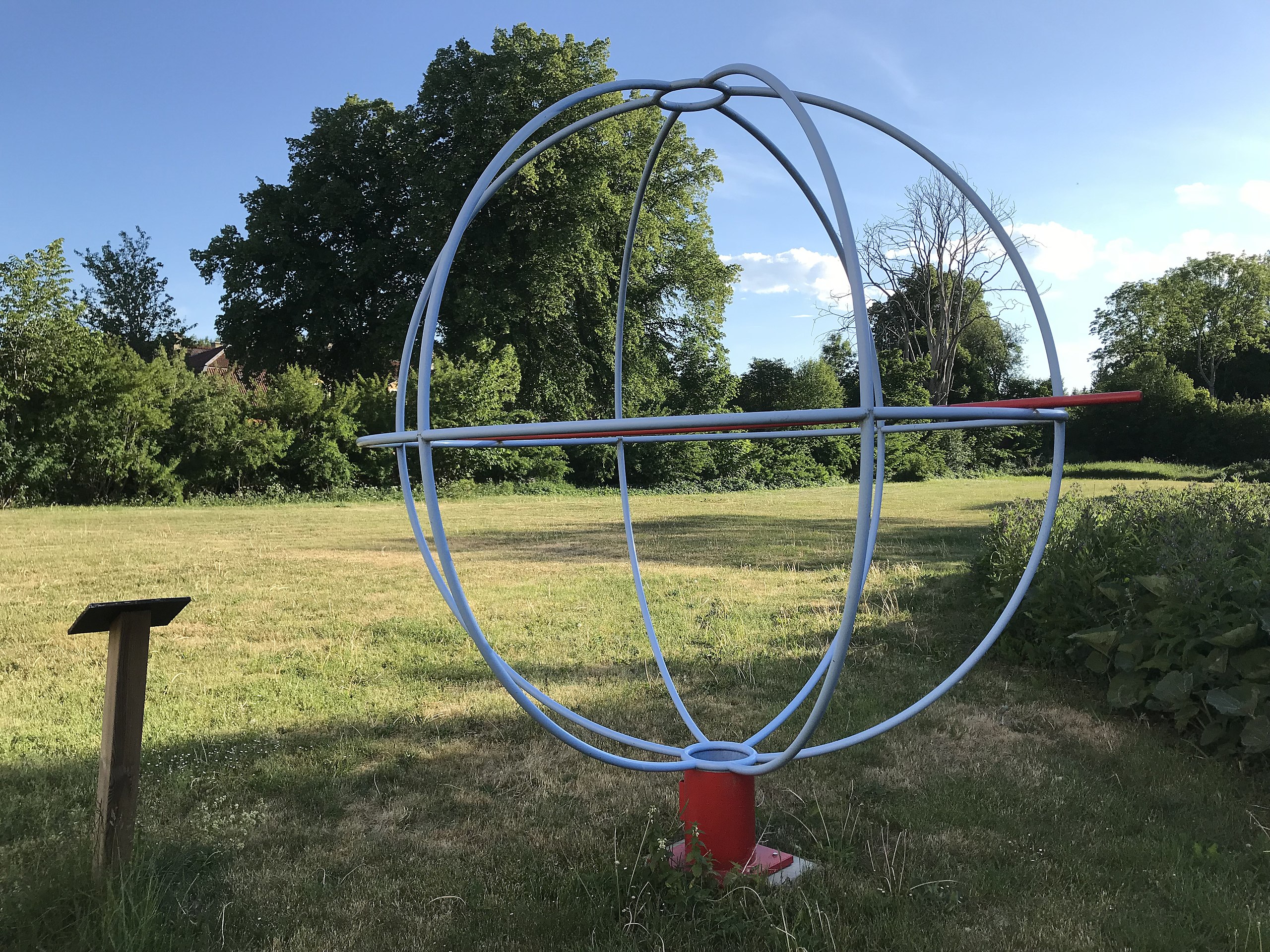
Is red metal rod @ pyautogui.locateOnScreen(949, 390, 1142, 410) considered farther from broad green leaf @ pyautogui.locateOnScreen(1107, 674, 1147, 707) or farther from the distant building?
the distant building

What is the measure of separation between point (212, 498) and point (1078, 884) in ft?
48.8

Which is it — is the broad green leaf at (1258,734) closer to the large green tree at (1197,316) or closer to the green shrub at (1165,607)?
the green shrub at (1165,607)

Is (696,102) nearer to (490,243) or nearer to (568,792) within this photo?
(568,792)

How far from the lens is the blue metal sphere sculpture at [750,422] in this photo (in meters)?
1.75

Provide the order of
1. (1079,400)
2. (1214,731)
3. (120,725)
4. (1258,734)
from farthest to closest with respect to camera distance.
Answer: (1214,731) < (1258,734) < (1079,400) < (120,725)

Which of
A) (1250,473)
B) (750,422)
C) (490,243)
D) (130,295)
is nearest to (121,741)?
(750,422)

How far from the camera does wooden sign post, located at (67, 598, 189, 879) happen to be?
2207 mm

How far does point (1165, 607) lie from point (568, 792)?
2333mm

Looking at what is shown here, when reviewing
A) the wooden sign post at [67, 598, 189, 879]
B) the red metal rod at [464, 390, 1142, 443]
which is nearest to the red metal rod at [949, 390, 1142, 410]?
the red metal rod at [464, 390, 1142, 443]

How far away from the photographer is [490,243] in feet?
60.5

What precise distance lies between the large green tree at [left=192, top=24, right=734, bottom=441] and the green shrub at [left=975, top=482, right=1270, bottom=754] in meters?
14.6

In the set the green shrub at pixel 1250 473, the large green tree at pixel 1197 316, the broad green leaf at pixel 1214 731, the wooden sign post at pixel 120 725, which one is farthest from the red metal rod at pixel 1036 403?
the large green tree at pixel 1197 316

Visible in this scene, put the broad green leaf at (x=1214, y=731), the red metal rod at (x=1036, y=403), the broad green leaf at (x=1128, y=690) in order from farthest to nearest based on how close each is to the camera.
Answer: the broad green leaf at (x=1128, y=690), the broad green leaf at (x=1214, y=731), the red metal rod at (x=1036, y=403)

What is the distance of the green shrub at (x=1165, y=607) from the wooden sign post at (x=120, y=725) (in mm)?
3290
